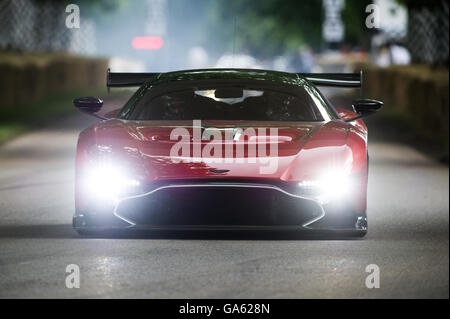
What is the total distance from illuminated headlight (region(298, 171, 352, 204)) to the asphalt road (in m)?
0.44

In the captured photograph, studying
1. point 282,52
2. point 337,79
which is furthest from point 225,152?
point 282,52

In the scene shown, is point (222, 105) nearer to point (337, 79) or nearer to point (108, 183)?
point (337, 79)

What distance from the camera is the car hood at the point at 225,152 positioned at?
326 inches

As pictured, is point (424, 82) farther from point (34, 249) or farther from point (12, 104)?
point (34, 249)

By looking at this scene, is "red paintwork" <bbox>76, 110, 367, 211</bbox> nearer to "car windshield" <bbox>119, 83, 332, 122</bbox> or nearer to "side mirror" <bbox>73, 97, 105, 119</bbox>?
"car windshield" <bbox>119, 83, 332, 122</bbox>

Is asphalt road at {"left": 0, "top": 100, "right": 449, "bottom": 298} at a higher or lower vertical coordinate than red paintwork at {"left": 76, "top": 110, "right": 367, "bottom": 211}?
lower

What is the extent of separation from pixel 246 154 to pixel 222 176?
0.76ft

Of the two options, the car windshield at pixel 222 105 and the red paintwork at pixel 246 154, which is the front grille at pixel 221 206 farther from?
the car windshield at pixel 222 105

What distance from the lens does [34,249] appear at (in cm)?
891

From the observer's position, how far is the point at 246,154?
8.32 m

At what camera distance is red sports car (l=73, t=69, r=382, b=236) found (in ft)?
27.2

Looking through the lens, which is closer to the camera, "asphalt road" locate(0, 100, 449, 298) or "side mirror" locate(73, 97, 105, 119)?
"asphalt road" locate(0, 100, 449, 298)

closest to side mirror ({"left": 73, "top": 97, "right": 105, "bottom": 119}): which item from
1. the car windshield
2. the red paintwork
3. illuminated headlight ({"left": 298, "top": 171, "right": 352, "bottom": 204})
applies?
the car windshield

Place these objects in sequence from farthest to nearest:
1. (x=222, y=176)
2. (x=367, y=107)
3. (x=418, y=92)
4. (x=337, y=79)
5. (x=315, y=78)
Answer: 1. (x=418, y=92)
2. (x=337, y=79)
3. (x=315, y=78)
4. (x=367, y=107)
5. (x=222, y=176)
